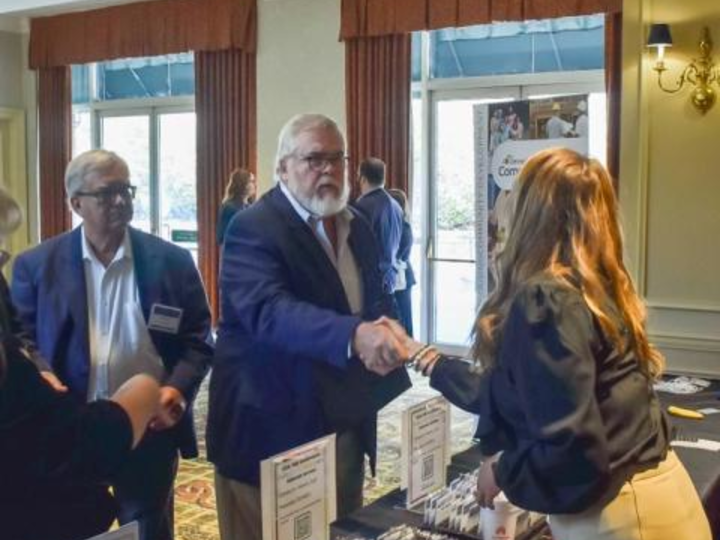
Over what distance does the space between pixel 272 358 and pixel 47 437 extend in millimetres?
872

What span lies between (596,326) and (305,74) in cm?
656

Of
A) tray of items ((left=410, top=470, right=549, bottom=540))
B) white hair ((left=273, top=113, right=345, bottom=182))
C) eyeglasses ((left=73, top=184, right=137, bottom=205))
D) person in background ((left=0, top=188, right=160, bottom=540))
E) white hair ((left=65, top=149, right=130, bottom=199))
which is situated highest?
white hair ((left=273, top=113, right=345, bottom=182))

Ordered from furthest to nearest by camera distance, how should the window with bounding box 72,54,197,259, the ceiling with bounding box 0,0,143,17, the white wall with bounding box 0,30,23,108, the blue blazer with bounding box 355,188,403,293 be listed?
1. the white wall with bounding box 0,30,23,108
2. the window with bounding box 72,54,197,259
3. the ceiling with bounding box 0,0,143,17
4. the blue blazer with bounding box 355,188,403,293

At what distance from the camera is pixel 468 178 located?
7.34m

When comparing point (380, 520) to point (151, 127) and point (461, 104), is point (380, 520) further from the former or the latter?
point (151, 127)

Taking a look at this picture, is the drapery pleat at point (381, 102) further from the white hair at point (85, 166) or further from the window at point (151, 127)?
the white hair at point (85, 166)

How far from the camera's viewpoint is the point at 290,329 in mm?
1988

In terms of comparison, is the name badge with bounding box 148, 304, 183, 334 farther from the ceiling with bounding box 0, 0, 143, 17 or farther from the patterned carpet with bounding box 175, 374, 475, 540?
the ceiling with bounding box 0, 0, 143, 17

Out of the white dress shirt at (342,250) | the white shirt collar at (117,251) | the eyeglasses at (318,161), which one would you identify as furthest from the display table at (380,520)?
the white shirt collar at (117,251)

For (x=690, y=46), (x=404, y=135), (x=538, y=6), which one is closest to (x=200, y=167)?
(x=404, y=135)

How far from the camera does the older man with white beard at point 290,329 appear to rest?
2053 mm

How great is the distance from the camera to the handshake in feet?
6.41

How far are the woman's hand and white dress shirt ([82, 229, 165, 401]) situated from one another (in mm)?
1003

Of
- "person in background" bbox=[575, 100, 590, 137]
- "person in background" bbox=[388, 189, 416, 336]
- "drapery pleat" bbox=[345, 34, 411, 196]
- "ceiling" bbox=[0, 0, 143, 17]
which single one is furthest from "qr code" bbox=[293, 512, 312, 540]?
"ceiling" bbox=[0, 0, 143, 17]
